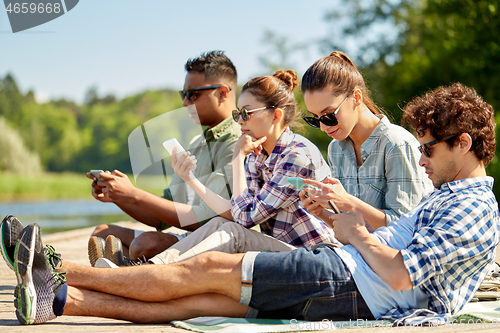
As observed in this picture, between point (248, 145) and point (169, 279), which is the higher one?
point (248, 145)

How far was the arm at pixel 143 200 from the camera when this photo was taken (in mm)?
3590

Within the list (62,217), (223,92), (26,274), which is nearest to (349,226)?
(26,274)

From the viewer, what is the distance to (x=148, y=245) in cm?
351

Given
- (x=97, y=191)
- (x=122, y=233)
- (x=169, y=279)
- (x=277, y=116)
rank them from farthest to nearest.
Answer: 1. (x=122, y=233)
2. (x=97, y=191)
3. (x=277, y=116)
4. (x=169, y=279)

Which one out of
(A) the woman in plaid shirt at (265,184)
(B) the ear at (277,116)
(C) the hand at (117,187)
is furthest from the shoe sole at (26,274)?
(B) the ear at (277,116)

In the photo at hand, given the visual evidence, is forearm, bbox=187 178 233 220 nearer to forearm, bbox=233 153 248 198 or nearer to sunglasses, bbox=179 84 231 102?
forearm, bbox=233 153 248 198

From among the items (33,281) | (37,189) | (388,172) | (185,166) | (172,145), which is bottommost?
(37,189)

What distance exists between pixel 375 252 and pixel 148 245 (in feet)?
5.58

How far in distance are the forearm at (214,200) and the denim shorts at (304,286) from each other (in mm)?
958

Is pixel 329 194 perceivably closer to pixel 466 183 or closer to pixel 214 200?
pixel 466 183

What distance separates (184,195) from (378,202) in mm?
1571

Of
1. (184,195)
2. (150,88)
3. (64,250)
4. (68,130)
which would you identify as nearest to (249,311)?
(184,195)

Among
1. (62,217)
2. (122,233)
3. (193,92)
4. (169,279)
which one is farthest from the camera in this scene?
(62,217)

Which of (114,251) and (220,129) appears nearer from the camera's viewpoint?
(114,251)
